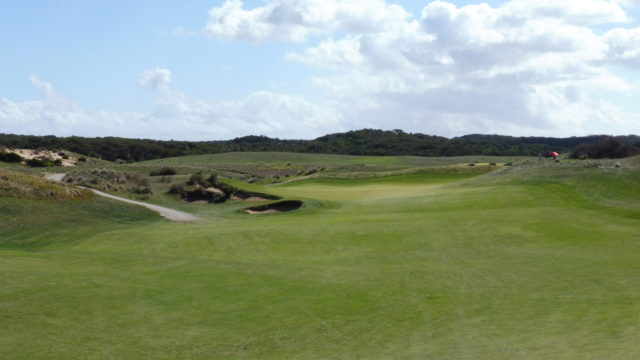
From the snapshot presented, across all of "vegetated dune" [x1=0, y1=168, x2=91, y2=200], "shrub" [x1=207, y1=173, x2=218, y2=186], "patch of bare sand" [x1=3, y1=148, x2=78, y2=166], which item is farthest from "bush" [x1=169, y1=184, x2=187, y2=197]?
"patch of bare sand" [x1=3, y1=148, x2=78, y2=166]

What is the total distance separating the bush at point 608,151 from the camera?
7175 cm

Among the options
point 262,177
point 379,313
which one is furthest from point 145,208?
point 262,177

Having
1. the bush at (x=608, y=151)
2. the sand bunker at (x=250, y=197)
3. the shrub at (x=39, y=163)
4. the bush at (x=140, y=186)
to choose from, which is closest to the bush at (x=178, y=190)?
the bush at (x=140, y=186)

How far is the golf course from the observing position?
1283cm

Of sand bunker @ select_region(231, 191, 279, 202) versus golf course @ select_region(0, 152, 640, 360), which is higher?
sand bunker @ select_region(231, 191, 279, 202)

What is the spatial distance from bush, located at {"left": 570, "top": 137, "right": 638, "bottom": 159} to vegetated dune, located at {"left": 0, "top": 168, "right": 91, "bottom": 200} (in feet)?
170

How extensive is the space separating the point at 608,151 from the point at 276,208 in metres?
45.0

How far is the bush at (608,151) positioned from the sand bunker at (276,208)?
130ft

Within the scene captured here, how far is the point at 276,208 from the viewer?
43.3 meters

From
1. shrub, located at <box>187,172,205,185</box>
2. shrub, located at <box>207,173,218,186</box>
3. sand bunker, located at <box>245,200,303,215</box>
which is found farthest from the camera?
shrub, located at <box>207,173,218,186</box>

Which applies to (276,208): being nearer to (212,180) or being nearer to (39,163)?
(212,180)

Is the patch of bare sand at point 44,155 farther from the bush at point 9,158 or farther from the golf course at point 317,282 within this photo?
the golf course at point 317,282

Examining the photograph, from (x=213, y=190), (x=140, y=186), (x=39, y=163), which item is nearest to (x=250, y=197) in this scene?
(x=213, y=190)

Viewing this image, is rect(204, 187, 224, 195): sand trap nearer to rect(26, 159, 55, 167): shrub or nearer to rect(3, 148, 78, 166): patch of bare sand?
rect(26, 159, 55, 167): shrub
